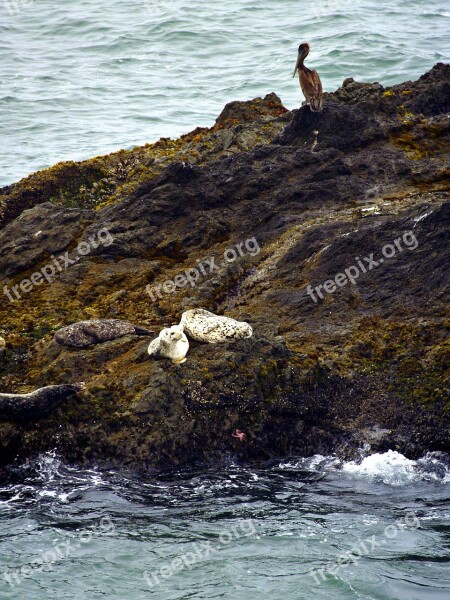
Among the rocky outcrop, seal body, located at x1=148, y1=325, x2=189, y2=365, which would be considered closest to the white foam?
the rocky outcrop

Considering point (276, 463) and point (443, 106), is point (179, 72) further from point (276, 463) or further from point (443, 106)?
point (276, 463)

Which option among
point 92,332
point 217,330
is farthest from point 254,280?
point 92,332

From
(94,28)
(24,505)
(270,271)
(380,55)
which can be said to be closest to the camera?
(24,505)

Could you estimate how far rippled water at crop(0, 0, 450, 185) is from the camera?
24.2 metres

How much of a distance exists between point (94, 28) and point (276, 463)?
26749 mm

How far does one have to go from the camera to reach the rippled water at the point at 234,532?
282 inches

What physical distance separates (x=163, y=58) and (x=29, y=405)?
22682mm

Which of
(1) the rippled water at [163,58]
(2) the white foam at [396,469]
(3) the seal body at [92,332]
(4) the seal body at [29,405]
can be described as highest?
(1) the rippled water at [163,58]

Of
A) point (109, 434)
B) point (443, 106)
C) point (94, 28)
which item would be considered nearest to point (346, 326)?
point (109, 434)

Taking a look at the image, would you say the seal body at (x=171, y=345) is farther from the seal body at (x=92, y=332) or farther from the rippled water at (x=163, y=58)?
the rippled water at (x=163, y=58)

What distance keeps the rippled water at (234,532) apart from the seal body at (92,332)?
1.57 metres

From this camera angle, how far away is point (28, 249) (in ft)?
40.2

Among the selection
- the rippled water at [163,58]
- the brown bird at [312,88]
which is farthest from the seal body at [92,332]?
the rippled water at [163,58]

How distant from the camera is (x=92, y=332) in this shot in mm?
10266
